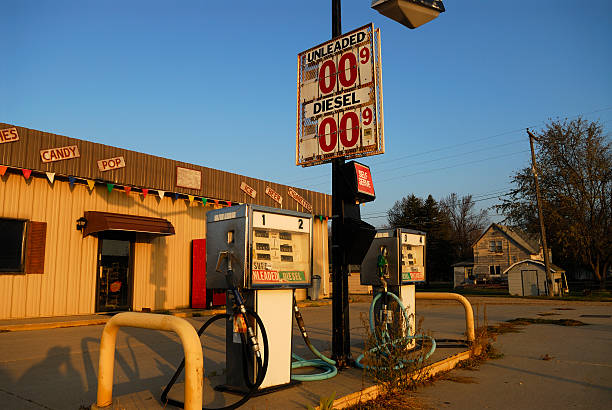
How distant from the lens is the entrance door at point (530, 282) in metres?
32.8

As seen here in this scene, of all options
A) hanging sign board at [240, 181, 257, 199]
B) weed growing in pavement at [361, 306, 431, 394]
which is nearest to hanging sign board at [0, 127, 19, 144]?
hanging sign board at [240, 181, 257, 199]

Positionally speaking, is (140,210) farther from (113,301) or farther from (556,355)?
(556,355)

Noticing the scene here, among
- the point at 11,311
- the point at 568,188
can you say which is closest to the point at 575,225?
the point at 568,188

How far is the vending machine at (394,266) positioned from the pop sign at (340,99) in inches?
79.7

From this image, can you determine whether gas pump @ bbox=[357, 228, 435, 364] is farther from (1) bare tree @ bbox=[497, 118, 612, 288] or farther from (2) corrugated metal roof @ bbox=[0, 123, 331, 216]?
(1) bare tree @ bbox=[497, 118, 612, 288]

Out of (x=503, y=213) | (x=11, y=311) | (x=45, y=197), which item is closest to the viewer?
(x=11, y=311)

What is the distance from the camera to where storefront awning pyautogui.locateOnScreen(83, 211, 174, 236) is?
1361 centimetres

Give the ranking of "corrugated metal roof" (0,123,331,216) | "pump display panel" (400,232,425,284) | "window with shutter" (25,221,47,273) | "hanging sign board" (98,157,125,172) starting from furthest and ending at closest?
1. "hanging sign board" (98,157,125,172)
2. "window with shutter" (25,221,47,273)
3. "corrugated metal roof" (0,123,331,216)
4. "pump display panel" (400,232,425,284)

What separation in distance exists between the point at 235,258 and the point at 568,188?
118 ft

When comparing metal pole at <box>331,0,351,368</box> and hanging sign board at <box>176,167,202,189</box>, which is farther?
hanging sign board at <box>176,167,202,189</box>

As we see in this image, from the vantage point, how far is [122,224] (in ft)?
45.5

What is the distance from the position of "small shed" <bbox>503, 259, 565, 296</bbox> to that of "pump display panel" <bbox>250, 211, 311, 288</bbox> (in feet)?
101

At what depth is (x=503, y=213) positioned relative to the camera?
38062mm

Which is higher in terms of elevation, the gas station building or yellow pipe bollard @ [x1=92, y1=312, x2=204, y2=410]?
the gas station building
